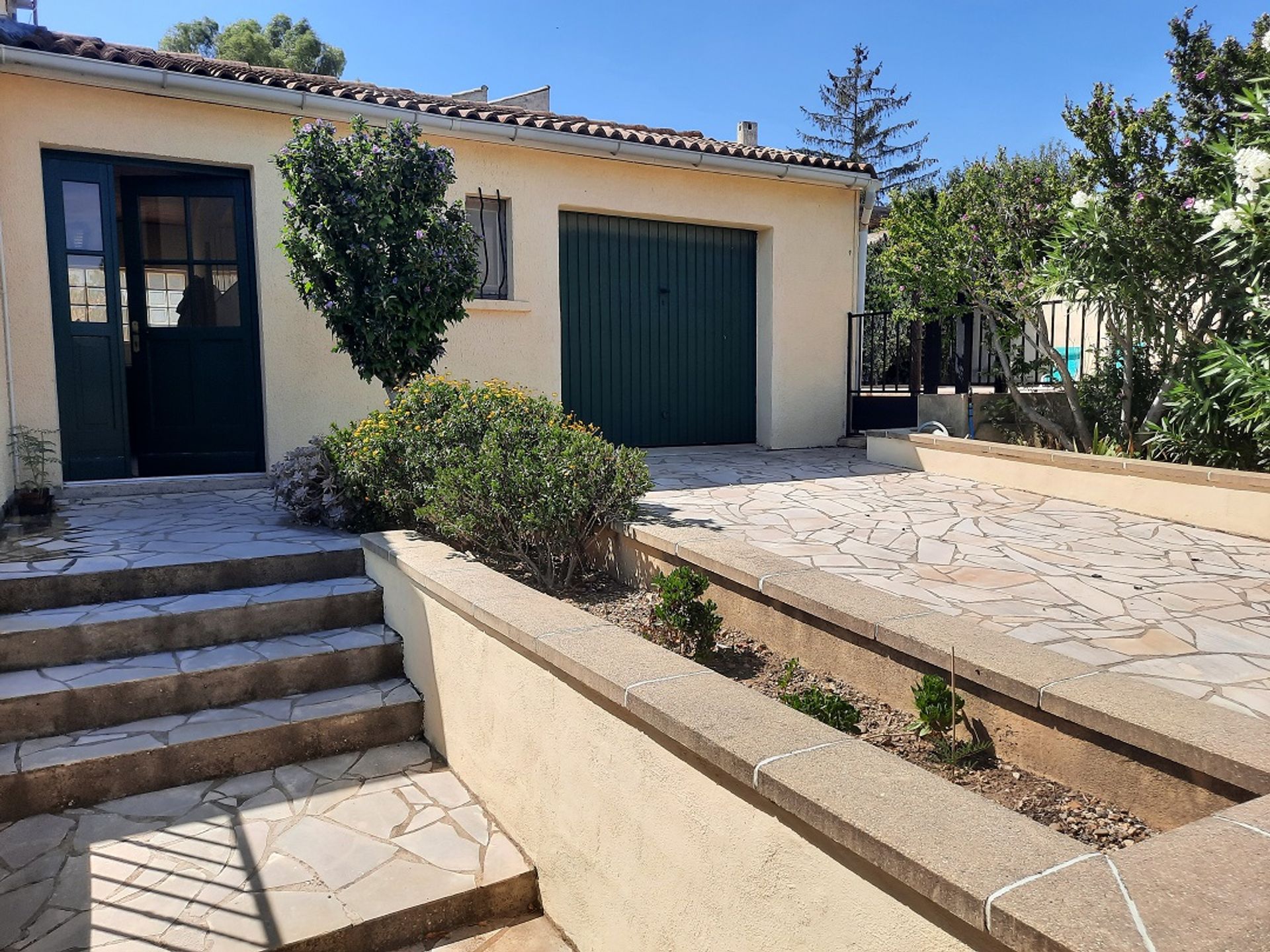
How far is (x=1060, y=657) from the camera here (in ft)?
9.87

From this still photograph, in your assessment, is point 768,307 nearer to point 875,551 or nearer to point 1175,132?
point 1175,132

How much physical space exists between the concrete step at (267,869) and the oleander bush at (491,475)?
1.34 m

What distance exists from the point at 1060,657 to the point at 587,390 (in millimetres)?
6651

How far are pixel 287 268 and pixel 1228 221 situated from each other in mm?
6815

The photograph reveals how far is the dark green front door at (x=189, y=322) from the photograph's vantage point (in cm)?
721

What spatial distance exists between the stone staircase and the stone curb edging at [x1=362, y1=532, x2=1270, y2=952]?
1.07 m

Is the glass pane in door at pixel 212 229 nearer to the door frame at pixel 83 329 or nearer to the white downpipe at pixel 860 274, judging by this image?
the door frame at pixel 83 329

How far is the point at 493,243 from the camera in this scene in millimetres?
8430

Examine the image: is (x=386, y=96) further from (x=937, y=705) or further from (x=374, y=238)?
(x=937, y=705)

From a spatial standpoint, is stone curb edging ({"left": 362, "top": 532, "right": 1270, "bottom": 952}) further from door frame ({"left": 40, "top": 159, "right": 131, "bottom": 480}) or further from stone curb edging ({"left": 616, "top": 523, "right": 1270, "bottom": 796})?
door frame ({"left": 40, "top": 159, "right": 131, "bottom": 480})

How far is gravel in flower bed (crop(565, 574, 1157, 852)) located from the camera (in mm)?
2512

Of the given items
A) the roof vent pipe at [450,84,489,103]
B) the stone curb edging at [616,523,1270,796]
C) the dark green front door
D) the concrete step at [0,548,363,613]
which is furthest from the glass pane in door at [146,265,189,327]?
the roof vent pipe at [450,84,489,103]

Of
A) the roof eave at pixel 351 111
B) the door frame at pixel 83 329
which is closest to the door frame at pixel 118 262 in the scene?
the door frame at pixel 83 329

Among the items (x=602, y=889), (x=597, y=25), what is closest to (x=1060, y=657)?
(x=602, y=889)
